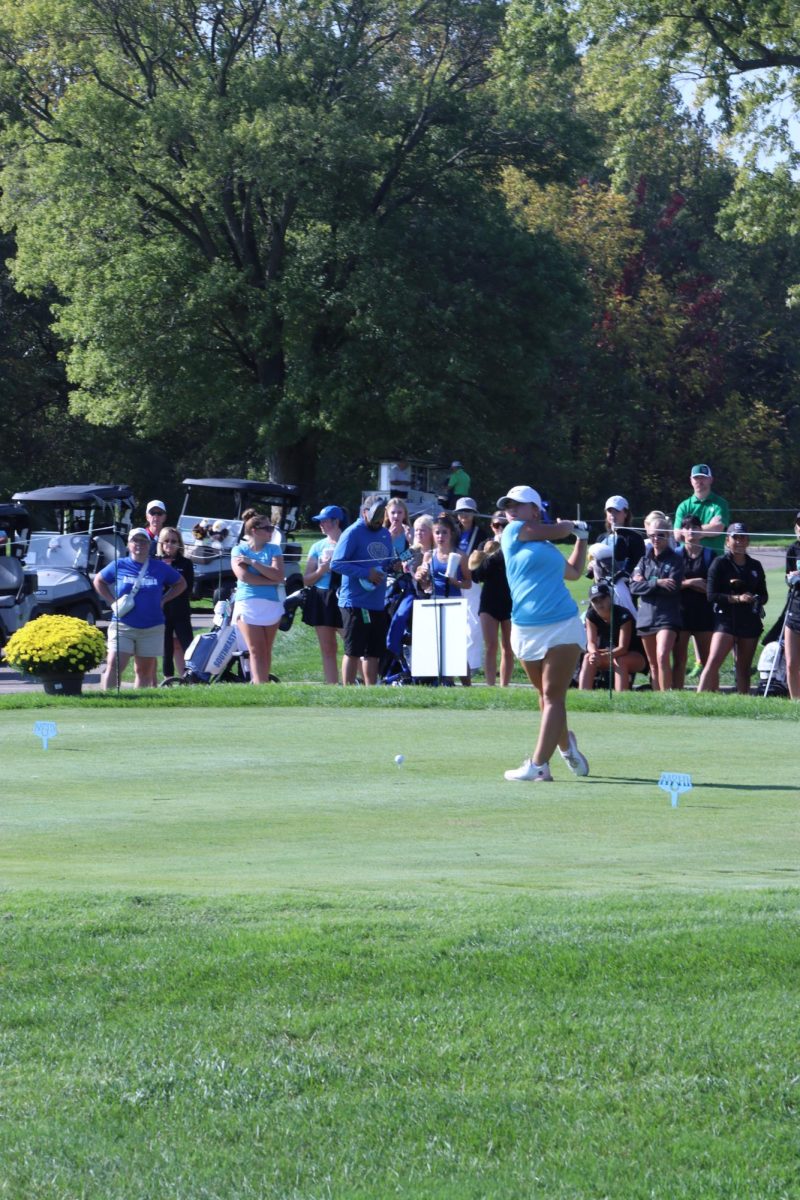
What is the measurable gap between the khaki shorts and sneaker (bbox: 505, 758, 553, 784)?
304 inches

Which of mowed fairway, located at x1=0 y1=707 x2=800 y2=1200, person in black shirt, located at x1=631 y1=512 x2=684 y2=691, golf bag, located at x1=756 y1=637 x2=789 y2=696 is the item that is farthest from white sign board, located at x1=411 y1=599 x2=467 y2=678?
mowed fairway, located at x1=0 y1=707 x2=800 y2=1200

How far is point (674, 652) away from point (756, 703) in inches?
102

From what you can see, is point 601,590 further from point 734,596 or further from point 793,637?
point 793,637

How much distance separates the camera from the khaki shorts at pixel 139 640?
17500 millimetres

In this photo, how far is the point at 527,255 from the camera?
1902 inches

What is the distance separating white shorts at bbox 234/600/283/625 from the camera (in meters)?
16.8

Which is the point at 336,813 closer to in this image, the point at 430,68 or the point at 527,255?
the point at 527,255

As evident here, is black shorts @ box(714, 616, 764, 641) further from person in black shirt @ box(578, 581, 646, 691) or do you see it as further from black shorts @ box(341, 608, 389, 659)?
black shorts @ box(341, 608, 389, 659)

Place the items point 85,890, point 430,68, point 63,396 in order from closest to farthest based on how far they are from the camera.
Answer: point 85,890 < point 430,68 < point 63,396

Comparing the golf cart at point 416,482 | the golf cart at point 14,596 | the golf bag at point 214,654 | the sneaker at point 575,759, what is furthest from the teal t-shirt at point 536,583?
the golf cart at point 416,482

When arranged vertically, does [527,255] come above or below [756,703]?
above

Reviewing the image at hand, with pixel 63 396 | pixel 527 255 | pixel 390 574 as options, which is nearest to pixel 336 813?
pixel 390 574

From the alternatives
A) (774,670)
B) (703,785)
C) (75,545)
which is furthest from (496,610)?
(75,545)

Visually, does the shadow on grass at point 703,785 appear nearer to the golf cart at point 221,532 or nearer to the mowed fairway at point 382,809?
the mowed fairway at point 382,809
